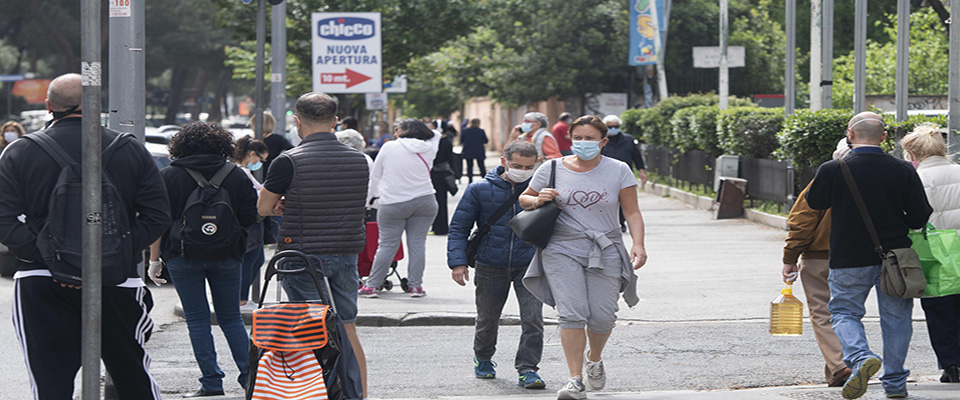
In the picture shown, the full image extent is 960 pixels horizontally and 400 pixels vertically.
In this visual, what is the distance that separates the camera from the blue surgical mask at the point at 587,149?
6324 mm

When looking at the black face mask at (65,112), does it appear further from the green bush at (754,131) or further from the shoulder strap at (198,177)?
the green bush at (754,131)

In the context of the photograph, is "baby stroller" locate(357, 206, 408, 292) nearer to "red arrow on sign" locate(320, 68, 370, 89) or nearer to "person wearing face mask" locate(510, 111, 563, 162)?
"person wearing face mask" locate(510, 111, 563, 162)

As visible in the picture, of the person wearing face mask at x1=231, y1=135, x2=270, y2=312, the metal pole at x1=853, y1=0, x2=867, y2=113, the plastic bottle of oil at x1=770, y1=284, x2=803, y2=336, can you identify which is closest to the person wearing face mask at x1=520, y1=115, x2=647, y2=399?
the plastic bottle of oil at x1=770, y1=284, x2=803, y2=336

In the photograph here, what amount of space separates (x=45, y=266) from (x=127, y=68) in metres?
2.06

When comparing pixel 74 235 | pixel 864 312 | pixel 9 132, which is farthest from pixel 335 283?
pixel 9 132

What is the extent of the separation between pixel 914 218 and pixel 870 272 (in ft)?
1.21

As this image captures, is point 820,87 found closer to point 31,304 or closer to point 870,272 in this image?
point 870,272

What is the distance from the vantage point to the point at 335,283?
605 cm

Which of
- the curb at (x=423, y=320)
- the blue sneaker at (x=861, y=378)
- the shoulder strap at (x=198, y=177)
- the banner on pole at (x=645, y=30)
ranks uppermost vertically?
the banner on pole at (x=645, y=30)

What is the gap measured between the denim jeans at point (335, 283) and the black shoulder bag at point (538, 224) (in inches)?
36.4

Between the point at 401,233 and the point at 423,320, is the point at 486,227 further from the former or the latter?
the point at 401,233

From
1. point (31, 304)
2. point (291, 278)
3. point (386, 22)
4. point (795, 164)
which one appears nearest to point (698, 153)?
point (795, 164)

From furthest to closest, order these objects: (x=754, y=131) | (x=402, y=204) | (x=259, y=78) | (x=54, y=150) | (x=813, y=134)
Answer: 1. (x=754, y=131)
2. (x=813, y=134)
3. (x=259, y=78)
4. (x=402, y=204)
5. (x=54, y=150)

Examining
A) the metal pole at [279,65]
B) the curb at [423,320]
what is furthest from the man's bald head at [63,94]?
the metal pole at [279,65]
